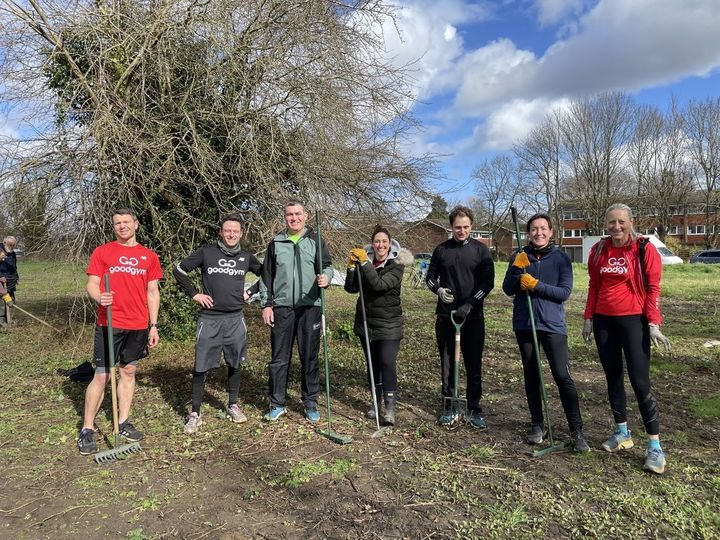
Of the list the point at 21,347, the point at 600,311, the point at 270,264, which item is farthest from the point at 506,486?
the point at 21,347

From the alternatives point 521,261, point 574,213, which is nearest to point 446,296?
point 521,261

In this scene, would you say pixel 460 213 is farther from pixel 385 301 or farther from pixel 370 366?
pixel 370 366

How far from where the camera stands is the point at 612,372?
3.70m

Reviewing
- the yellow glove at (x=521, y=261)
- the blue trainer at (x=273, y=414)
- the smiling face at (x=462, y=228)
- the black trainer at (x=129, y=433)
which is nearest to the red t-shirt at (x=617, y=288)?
the yellow glove at (x=521, y=261)

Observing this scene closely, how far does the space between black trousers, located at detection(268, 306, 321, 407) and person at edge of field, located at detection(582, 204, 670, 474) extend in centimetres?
234

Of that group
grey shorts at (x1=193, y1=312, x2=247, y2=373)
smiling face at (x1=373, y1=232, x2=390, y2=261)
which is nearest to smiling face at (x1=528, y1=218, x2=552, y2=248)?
smiling face at (x1=373, y1=232, x2=390, y2=261)

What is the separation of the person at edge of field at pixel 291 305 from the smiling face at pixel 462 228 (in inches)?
47.5

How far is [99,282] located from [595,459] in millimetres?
3944

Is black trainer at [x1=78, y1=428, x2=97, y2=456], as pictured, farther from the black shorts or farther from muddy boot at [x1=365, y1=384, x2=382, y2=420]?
muddy boot at [x1=365, y1=384, x2=382, y2=420]

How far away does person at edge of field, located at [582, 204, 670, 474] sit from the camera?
346 cm

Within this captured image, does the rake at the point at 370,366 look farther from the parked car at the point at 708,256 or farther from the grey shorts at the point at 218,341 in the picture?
the parked car at the point at 708,256

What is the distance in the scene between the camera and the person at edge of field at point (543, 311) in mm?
3773

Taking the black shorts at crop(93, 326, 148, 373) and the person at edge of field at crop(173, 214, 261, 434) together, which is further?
the person at edge of field at crop(173, 214, 261, 434)

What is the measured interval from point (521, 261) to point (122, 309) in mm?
3162
